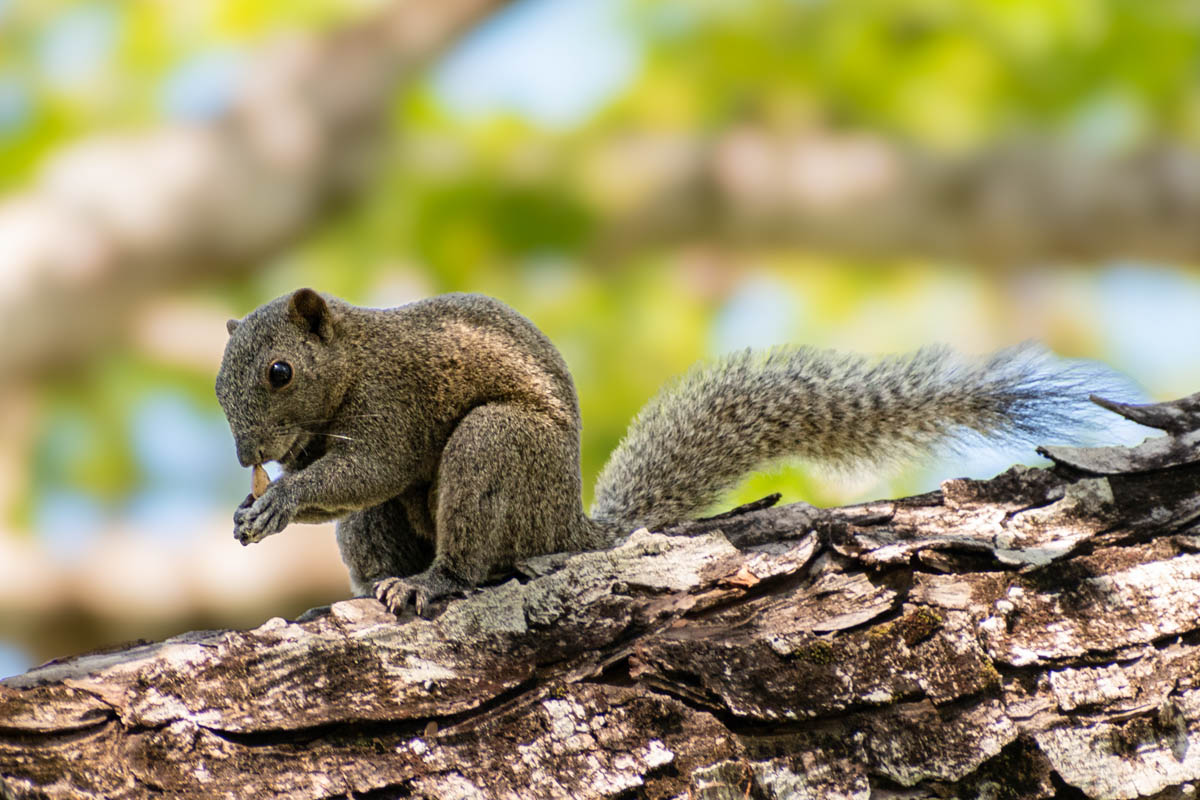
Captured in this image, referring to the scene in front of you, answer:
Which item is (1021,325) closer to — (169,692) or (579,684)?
(579,684)

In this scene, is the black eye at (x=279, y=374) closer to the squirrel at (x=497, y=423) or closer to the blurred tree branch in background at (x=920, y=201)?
the squirrel at (x=497, y=423)

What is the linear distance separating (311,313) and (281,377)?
221 mm

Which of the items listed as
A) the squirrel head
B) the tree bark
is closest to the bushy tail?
the tree bark

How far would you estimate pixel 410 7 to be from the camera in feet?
21.3

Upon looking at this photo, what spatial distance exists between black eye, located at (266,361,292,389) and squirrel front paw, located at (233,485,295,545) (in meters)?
0.30

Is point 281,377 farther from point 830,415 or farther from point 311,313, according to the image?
point 830,415

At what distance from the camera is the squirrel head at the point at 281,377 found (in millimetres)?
3252

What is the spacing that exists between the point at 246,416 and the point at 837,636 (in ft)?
5.54

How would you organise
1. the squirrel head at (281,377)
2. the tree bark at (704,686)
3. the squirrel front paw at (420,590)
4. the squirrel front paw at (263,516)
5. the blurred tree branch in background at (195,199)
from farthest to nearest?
the blurred tree branch in background at (195,199), the squirrel head at (281,377), the squirrel front paw at (263,516), the squirrel front paw at (420,590), the tree bark at (704,686)

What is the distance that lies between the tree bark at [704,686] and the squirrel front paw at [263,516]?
32 centimetres

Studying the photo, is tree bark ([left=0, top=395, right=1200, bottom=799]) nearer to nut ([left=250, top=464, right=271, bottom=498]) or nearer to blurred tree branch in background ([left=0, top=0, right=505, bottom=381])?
nut ([left=250, top=464, right=271, bottom=498])

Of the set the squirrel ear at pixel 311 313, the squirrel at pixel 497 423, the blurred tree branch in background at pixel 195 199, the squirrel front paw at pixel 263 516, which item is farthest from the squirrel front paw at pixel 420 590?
the blurred tree branch in background at pixel 195 199

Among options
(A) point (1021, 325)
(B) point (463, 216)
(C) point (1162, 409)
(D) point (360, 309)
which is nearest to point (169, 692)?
(D) point (360, 309)

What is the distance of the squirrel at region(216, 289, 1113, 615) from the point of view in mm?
3137
